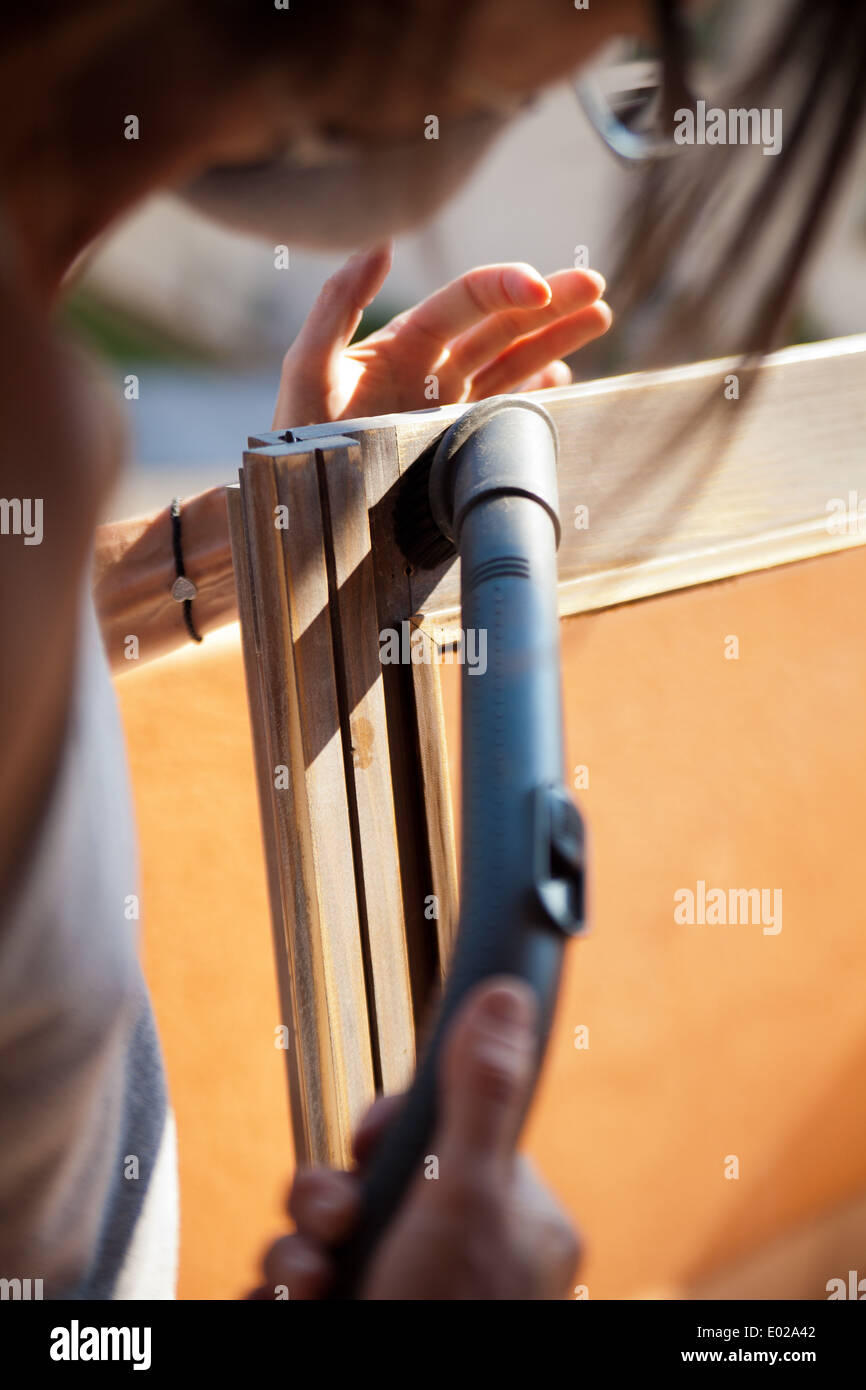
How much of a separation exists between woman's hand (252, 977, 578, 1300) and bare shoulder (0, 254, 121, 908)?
10 cm

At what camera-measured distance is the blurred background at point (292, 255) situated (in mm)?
187

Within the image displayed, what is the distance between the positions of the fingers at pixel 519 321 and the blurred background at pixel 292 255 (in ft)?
0.76

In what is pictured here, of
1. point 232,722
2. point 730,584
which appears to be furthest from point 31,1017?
point 232,722

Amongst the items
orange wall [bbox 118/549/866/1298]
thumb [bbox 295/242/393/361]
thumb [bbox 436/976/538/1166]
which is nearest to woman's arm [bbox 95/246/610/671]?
thumb [bbox 295/242/393/361]

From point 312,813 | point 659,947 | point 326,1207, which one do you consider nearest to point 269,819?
point 312,813

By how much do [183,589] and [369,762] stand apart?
212 mm

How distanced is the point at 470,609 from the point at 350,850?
132mm

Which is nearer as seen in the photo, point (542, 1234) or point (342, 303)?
point (542, 1234)

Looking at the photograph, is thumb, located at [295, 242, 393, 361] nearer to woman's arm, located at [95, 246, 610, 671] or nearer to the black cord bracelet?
woman's arm, located at [95, 246, 610, 671]

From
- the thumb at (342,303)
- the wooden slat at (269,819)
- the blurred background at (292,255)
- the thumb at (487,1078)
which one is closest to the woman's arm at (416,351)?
the thumb at (342,303)

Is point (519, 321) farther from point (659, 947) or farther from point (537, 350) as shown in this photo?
point (659, 947)

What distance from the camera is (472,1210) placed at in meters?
0.19

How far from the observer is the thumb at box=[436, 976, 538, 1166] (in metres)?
0.19

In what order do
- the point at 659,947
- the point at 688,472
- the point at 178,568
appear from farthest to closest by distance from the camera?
the point at 659,947 → the point at 178,568 → the point at 688,472
